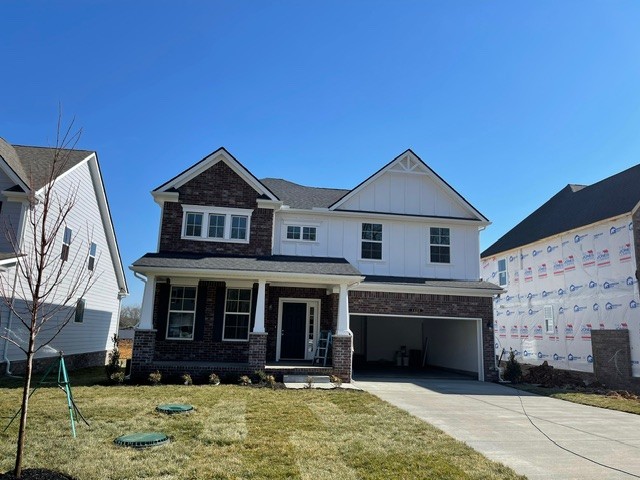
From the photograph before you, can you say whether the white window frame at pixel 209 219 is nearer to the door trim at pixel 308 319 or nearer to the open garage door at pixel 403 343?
the door trim at pixel 308 319

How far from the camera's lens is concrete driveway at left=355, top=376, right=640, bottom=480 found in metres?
6.19

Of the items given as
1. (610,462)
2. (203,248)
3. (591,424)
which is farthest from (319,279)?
(610,462)

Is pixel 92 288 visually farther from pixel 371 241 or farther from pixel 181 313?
pixel 371 241

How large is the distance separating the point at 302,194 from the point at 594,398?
40.5ft

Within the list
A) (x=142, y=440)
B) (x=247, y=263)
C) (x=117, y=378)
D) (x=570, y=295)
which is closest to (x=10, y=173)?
(x=117, y=378)

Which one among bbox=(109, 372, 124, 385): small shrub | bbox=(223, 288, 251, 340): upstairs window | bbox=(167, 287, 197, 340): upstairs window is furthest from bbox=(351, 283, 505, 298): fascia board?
bbox=(109, 372, 124, 385): small shrub

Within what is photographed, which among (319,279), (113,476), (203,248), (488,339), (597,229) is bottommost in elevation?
(113,476)

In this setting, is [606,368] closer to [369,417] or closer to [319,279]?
[319,279]

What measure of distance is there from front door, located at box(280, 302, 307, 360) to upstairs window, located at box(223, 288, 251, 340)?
143cm

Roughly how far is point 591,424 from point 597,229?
11833mm

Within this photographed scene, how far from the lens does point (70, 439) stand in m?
6.53

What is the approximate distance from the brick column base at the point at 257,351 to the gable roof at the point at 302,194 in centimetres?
578

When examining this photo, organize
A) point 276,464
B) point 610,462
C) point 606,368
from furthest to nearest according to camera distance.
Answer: point 606,368 → point 610,462 → point 276,464

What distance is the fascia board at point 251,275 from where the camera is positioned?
44.3ft
